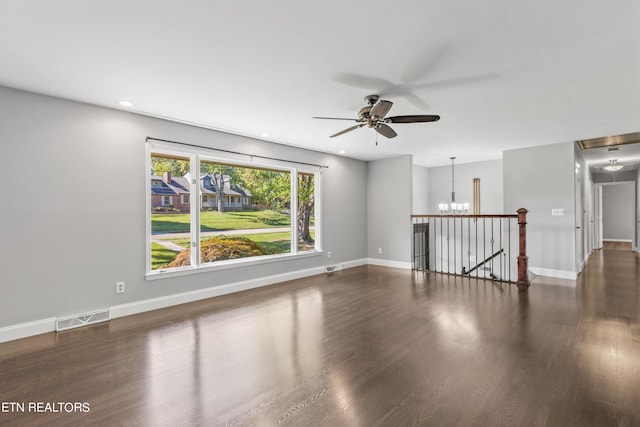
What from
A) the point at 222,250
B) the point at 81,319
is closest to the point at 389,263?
the point at 222,250

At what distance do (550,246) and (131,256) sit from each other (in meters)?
7.05

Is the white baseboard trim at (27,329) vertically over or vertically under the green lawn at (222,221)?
under

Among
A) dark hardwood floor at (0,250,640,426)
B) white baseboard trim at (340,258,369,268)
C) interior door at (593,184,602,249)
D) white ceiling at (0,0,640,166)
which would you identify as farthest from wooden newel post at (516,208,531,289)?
interior door at (593,184,602,249)

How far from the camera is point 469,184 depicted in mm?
8539

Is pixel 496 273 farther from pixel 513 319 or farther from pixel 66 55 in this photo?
pixel 66 55

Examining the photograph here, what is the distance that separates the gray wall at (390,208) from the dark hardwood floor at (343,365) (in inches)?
107

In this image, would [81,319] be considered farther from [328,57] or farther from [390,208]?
[390,208]

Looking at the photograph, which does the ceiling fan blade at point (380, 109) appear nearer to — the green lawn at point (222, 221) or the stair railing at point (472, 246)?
the green lawn at point (222, 221)

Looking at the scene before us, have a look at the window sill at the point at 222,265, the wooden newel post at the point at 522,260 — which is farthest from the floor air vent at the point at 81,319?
the wooden newel post at the point at 522,260

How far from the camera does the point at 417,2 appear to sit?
191 cm

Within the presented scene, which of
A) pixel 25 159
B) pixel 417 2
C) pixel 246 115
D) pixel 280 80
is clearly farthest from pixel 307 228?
pixel 417 2

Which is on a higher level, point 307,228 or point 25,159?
point 25,159

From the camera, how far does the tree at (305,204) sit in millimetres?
6320

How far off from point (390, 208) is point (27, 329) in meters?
6.28
